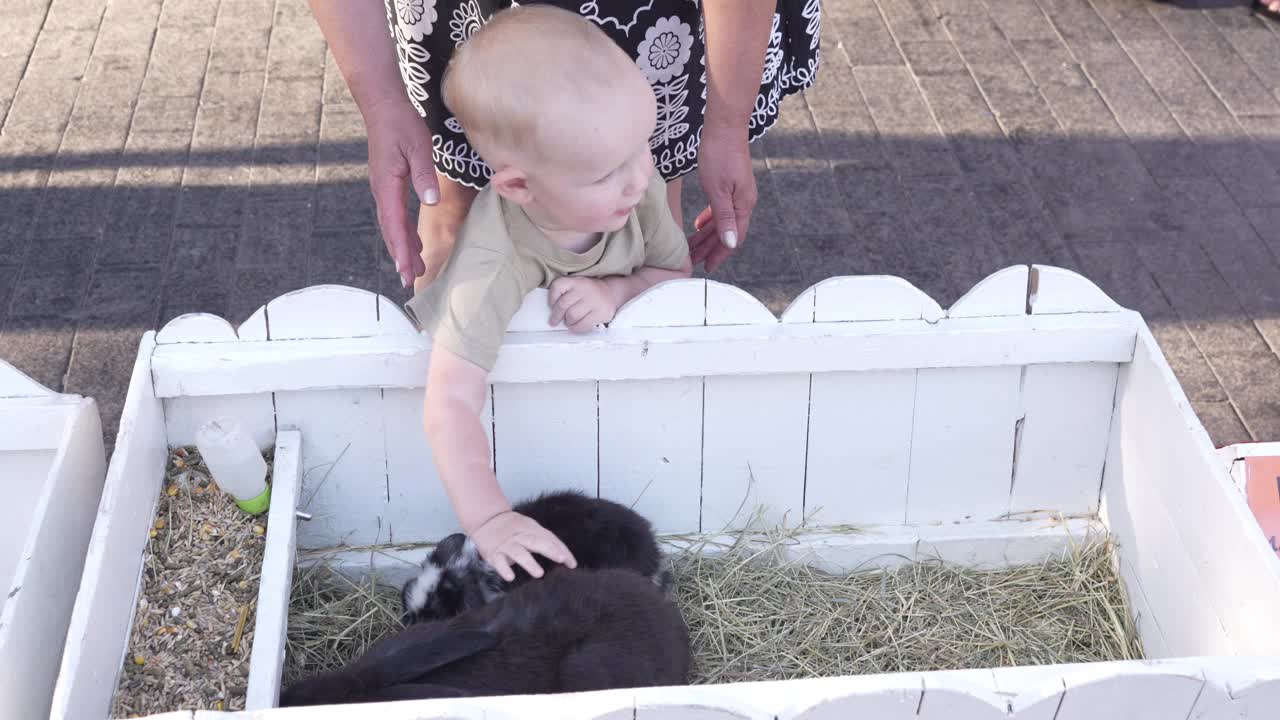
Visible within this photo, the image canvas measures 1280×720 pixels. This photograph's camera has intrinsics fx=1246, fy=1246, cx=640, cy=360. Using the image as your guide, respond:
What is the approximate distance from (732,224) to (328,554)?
998 mm

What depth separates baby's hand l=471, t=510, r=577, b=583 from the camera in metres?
1.92

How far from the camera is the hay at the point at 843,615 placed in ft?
7.51

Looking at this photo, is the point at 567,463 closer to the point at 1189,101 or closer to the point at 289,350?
the point at 289,350

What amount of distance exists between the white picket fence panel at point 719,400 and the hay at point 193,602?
154 millimetres

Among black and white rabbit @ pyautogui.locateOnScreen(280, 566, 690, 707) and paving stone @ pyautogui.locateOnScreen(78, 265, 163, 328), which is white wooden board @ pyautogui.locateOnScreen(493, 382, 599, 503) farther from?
paving stone @ pyautogui.locateOnScreen(78, 265, 163, 328)

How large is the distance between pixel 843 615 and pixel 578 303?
0.80 metres

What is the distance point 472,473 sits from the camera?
6.49 feet

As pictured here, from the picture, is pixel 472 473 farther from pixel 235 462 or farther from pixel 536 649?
pixel 235 462

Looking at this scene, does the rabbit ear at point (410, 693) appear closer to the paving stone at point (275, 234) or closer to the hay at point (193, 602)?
the hay at point (193, 602)

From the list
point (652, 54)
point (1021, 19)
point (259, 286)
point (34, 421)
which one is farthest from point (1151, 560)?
point (1021, 19)

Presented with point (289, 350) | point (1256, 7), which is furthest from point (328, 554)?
point (1256, 7)

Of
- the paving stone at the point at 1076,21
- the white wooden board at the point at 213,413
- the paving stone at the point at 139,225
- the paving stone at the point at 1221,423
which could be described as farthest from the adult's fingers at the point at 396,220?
the paving stone at the point at 1076,21

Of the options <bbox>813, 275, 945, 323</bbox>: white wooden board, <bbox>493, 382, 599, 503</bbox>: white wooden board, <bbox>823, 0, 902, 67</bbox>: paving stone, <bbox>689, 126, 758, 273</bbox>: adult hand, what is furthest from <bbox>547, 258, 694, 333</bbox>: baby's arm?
<bbox>823, 0, 902, 67</bbox>: paving stone

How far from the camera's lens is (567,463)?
2369mm
